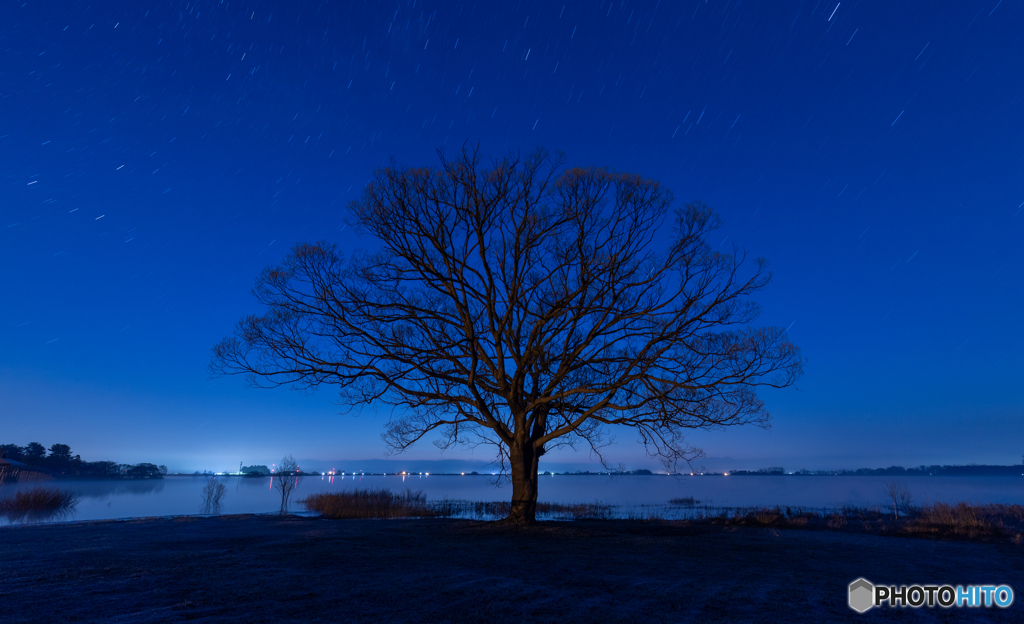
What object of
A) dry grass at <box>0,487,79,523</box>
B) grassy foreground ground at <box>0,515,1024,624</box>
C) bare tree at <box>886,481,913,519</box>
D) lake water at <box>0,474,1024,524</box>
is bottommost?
lake water at <box>0,474,1024,524</box>

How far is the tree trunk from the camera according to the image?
586 inches

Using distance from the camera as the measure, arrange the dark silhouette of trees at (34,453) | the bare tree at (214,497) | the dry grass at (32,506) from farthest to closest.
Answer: the dark silhouette of trees at (34,453) → the bare tree at (214,497) → the dry grass at (32,506)

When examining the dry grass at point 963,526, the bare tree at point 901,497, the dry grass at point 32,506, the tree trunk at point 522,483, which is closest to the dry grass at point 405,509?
the tree trunk at point 522,483

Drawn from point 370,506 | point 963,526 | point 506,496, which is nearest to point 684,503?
point 506,496

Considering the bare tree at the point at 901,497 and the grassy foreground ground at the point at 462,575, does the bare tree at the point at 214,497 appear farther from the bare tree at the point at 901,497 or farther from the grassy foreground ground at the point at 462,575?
the bare tree at the point at 901,497

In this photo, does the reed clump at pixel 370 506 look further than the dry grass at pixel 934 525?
Yes

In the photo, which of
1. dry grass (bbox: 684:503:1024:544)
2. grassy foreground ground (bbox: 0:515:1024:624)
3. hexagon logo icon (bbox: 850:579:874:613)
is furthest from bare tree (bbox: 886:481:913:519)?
hexagon logo icon (bbox: 850:579:874:613)

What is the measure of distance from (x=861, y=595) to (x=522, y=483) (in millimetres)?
9459

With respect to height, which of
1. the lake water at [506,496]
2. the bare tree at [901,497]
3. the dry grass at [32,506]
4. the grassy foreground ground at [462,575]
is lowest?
the lake water at [506,496]

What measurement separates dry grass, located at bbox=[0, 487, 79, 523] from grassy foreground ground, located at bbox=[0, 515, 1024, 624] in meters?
14.9

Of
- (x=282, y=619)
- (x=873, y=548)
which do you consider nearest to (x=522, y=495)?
(x=873, y=548)

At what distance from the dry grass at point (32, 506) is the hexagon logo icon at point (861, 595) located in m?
29.6

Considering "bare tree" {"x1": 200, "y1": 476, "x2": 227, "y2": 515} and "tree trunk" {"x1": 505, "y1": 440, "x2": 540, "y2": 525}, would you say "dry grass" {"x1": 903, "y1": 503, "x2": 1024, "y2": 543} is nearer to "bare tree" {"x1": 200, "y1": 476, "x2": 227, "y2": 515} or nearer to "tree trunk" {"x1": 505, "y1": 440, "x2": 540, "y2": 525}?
"tree trunk" {"x1": 505, "y1": 440, "x2": 540, "y2": 525}

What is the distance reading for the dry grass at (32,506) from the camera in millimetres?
23078
